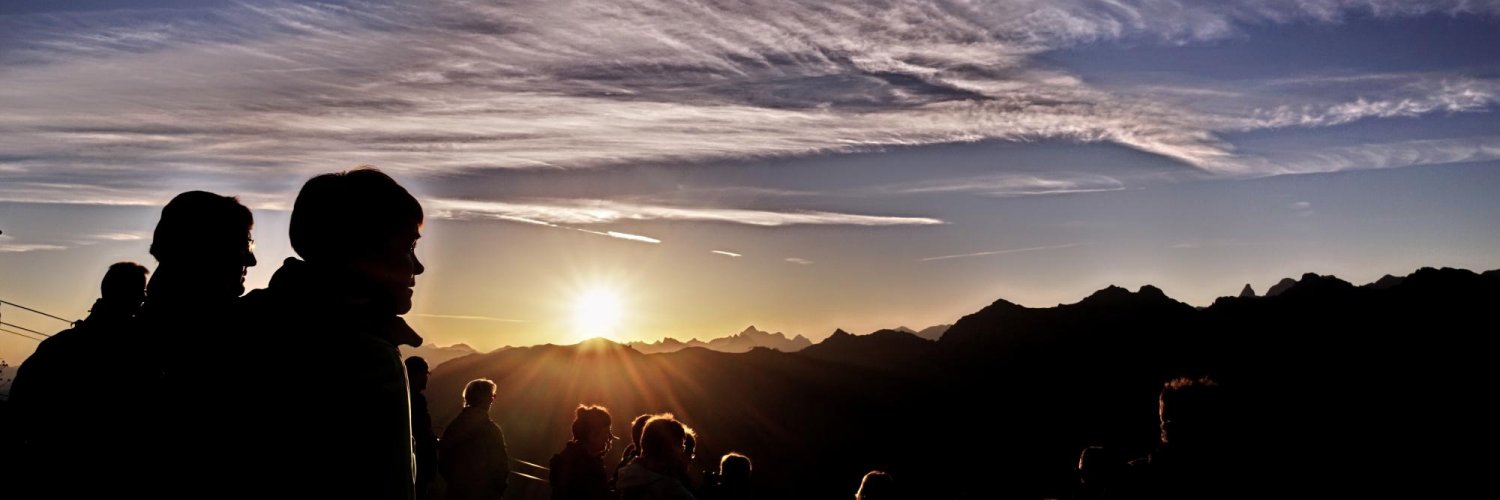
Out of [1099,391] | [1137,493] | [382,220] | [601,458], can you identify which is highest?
[382,220]

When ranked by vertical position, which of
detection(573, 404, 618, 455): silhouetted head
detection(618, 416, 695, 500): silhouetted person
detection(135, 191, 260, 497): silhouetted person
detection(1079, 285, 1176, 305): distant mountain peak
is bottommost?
detection(573, 404, 618, 455): silhouetted head

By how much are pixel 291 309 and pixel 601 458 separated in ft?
18.2

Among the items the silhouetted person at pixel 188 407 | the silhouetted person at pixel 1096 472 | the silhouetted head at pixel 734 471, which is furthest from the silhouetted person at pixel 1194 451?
the silhouetted person at pixel 188 407

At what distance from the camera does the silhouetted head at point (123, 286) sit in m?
3.55

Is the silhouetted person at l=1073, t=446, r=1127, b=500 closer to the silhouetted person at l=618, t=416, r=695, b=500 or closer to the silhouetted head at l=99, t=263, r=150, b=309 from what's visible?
the silhouetted person at l=618, t=416, r=695, b=500

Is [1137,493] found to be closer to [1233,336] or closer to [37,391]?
[37,391]

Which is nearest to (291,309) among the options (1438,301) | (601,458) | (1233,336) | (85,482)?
(85,482)

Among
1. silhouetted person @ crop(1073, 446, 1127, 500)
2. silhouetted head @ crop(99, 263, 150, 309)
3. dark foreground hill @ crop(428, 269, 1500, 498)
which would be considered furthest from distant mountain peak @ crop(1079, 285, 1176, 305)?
silhouetted head @ crop(99, 263, 150, 309)

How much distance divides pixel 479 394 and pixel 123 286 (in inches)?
148

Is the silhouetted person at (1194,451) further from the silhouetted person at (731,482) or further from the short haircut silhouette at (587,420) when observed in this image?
the short haircut silhouette at (587,420)

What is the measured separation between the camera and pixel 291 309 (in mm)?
1652

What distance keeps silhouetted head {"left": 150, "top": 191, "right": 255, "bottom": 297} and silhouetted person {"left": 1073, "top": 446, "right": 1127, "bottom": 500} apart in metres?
Answer: 5.87

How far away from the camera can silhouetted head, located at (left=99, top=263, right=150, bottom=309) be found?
11.7ft

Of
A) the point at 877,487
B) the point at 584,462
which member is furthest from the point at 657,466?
the point at 877,487
